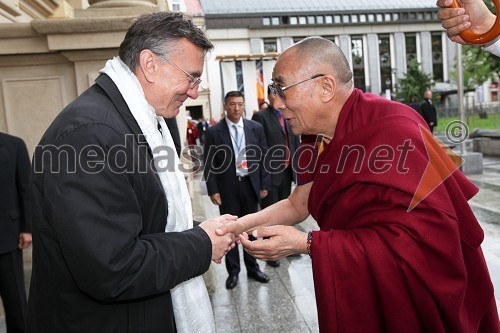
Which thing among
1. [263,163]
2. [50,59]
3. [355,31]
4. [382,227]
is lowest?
[382,227]

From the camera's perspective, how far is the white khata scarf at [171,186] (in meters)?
1.84

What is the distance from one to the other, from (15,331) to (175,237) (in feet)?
8.28

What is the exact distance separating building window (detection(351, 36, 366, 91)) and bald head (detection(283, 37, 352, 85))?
183 ft

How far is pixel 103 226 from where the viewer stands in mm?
1484

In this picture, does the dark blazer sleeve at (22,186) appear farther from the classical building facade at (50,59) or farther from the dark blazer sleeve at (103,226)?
the dark blazer sleeve at (103,226)

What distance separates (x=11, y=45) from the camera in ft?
12.8

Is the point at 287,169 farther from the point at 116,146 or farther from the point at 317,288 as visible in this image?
the point at 116,146

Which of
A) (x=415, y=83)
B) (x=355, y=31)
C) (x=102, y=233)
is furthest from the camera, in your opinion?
(x=355, y=31)

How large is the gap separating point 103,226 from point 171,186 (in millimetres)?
466

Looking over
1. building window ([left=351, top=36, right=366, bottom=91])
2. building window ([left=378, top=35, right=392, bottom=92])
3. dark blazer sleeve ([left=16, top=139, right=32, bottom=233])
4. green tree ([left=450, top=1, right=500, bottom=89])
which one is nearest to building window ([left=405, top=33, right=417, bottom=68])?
building window ([left=378, top=35, right=392, bottom=92])

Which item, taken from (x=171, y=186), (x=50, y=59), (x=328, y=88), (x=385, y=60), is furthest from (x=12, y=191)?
(x=385, y=60)

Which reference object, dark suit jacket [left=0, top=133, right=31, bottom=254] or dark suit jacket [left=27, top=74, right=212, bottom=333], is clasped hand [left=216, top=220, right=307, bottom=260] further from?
dark suit jacket [left=0, top=133, right=31, bottom=254]

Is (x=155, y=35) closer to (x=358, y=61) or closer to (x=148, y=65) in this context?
(x=148, y=65)

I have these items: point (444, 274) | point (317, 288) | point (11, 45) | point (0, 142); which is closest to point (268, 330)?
point (317, 288)
